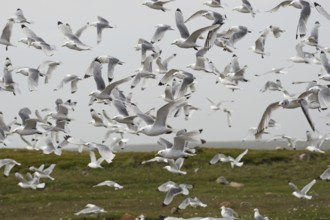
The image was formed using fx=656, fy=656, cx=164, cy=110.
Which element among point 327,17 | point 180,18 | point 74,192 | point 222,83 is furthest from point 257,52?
point 74,192

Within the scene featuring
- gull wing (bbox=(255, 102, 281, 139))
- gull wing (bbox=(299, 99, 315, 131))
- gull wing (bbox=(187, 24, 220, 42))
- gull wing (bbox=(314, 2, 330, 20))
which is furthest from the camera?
gull wing (bbox=(314, 2, 330, 20))

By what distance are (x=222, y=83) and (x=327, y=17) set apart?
6.76 m

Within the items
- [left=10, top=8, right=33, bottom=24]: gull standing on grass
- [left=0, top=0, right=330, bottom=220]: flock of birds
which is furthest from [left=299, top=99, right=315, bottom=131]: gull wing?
[left=10, top=8, right=33, bottom=24]: gull standing on grass

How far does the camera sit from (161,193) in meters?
34.8

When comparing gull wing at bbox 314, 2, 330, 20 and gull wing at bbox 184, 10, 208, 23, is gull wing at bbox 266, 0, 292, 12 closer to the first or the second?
gull wing at bbox 314, 2, 330, 20

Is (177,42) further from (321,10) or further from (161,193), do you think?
(161,193)

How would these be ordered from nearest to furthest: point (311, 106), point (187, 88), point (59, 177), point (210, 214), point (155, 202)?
1. point (311, 106)
2. point (187, 88)
3. point (210, 214)
4. point (155, 202)
5. point (59, 177)

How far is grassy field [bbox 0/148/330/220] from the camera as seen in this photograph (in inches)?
1122

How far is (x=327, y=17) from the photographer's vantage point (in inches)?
785

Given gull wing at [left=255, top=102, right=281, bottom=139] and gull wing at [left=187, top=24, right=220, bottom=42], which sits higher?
gull wing at [left=187, top=24, right=220, bottom=42]

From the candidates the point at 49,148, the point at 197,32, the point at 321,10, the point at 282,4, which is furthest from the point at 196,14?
the point at 49,148

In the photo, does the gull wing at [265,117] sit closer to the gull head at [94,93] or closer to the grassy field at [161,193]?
the gull head at [94,93]

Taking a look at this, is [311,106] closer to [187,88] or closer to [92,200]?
[187,88]

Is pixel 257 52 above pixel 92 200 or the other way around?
above
